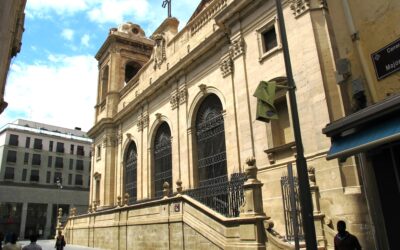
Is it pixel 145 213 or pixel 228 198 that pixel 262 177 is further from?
pixel 145 213

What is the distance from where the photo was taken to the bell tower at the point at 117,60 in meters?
30.9

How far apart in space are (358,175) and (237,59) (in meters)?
7.76

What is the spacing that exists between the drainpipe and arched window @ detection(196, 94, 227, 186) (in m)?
9.24

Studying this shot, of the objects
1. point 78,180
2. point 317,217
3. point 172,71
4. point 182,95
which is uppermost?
point 172,71

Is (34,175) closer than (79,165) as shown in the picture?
Yes

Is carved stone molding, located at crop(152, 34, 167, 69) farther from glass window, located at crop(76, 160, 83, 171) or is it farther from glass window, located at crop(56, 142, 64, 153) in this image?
glass window, located at crop(76, 160, 83, 171)

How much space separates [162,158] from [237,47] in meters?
9.56

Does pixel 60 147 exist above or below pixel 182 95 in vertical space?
above

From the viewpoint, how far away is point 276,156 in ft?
43.5

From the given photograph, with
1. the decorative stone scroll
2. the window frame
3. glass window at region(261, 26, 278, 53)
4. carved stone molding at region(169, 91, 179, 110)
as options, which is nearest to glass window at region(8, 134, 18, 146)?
the decorative stone scroll

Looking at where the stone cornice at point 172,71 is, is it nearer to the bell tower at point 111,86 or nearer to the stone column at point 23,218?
the bell tower at point 111,86

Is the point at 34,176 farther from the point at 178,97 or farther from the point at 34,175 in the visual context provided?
the point at 178,97

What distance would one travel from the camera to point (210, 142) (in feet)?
61.4

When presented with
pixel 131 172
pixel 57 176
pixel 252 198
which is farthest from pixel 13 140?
pixel 252 198
